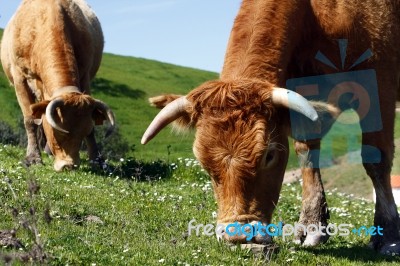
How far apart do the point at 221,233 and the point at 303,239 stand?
2774mm

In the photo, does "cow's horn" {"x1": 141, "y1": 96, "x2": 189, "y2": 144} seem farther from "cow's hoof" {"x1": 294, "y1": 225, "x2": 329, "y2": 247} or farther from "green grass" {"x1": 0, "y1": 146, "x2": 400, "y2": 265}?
"cow's hoof" {"x1": 294, "y1": 225, "x2": 329, "y2": 247}

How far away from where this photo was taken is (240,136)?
23.4 feet

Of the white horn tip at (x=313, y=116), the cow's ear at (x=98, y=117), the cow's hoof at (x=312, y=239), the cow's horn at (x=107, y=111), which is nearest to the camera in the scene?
the white horn tip at (x=313, y=116)

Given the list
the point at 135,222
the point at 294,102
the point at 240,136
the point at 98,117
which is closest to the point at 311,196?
the point at 135,222

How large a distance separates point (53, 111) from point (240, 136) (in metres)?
8.16

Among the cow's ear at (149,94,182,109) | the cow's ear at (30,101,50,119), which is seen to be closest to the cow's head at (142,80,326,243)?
the cow's ear at (149,94,182,109)

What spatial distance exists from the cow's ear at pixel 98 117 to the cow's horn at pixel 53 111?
42.5 inches

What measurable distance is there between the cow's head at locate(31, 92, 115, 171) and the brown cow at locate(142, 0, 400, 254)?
20.4 ft

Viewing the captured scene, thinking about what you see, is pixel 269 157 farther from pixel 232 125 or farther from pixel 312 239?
pixel 312 239

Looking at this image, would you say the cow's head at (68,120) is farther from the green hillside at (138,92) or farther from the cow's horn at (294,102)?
the green hillside at (138,92)

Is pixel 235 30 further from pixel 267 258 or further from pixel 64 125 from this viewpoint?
pixel 64 125

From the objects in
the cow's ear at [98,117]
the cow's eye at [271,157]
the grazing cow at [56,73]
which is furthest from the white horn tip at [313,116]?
the cow's ear at [98,117]

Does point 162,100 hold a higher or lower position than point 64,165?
higher

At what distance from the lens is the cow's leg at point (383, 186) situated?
29.0ft
